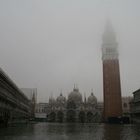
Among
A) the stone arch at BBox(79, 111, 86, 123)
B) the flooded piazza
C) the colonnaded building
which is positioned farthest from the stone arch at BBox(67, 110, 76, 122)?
the flooded piazza

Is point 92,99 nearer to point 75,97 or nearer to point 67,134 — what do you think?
point 75,97

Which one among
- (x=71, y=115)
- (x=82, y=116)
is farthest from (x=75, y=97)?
(x=82, y=116)

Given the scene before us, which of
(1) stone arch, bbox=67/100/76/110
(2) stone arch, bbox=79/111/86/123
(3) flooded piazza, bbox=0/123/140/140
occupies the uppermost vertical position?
(1) stone arch, bbox=67/100/76/110

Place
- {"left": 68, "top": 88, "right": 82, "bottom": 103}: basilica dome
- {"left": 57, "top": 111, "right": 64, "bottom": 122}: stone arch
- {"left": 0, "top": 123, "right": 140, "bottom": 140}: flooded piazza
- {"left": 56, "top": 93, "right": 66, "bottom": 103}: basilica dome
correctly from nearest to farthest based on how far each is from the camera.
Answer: {"left": 0, "top": 123, "right": 140, "bottom": 140}: flooded piazza
{"left": 68, "top": 88, "right": 82, "bottom": 103}: basilica dome
{"left": 57, "top": 111, "right": 64, "bottom": 122}: stone arch
{"left": 56, "top": 93, "right": 66, "bottom": 103}: basilica dome

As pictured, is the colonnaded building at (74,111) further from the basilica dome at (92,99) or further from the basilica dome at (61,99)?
the basilica dome at (61,99)

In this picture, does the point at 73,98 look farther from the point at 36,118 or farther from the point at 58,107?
the point at 36,118

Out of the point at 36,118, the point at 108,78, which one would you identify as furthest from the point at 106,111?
the point at 36,118

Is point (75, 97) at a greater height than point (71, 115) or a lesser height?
greater

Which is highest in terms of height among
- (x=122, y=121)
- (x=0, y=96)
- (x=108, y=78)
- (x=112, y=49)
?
(x=112, y=49)

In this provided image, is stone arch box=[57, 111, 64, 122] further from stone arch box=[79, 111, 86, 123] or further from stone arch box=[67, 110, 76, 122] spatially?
stone arch box=[79, 111, 86, 123]

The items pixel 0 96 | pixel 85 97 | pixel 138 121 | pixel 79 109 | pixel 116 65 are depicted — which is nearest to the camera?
pixel 0 96

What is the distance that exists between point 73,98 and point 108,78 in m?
40.1

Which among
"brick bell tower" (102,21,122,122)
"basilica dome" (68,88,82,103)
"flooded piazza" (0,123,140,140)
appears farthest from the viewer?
"basilica dome" (68,88,82,103)

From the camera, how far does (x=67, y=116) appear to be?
12362 cm
